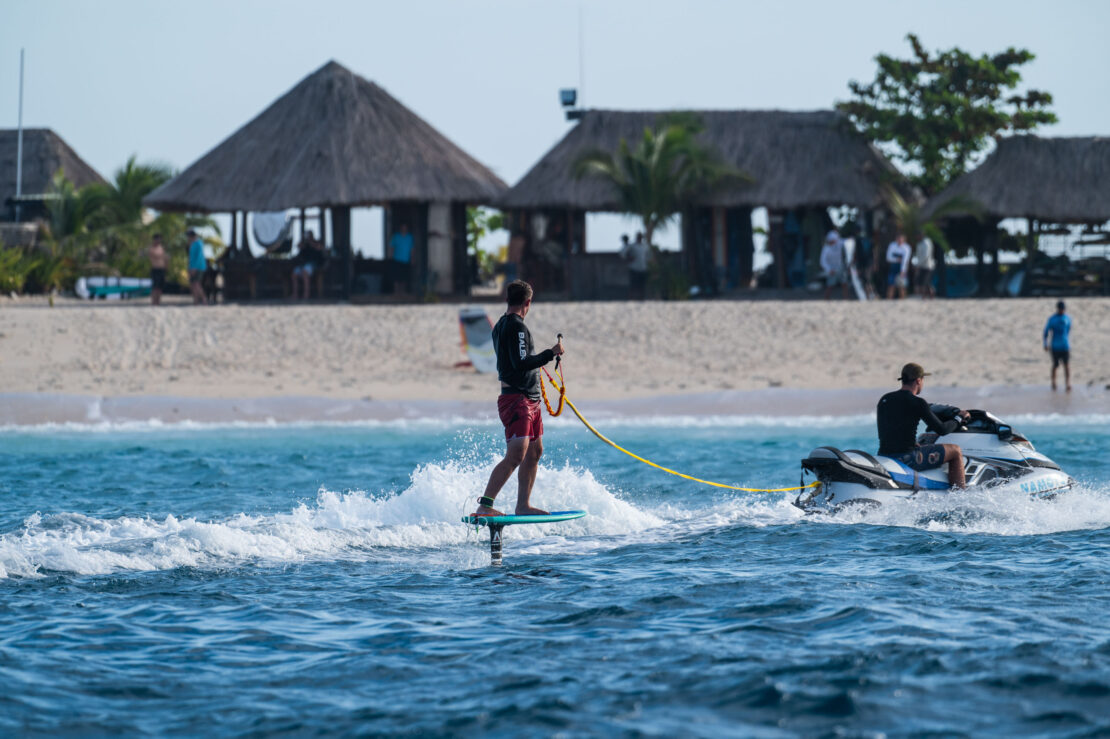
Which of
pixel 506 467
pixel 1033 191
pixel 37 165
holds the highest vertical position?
pixel 37 165

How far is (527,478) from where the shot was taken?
8273 millimetres

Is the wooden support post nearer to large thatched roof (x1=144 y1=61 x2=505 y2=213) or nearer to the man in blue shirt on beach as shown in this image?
large thatched roof (x1=144 y1=61 x2=505 y2=213)

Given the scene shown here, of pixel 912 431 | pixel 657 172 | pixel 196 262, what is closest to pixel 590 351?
pixel 657 172

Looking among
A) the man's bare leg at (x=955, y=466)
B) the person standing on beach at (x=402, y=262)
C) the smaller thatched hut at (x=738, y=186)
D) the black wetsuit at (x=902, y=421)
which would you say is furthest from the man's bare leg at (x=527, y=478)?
the person standing on beach at (x=402, y=262)

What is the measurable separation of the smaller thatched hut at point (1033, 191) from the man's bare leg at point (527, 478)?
67.5ft

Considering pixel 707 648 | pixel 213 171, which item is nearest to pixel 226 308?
pixel 213 171

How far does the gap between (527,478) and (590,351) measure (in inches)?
535

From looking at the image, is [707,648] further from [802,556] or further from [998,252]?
[998,252]

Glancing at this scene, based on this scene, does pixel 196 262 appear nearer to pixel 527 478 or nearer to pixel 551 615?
pixel 527 478

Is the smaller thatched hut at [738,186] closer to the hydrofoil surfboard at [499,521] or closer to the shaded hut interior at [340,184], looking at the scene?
the shaded hut interior at [340,184]

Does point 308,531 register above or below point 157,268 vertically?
below

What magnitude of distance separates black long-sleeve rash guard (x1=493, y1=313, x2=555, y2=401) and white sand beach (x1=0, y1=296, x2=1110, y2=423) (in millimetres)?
9836

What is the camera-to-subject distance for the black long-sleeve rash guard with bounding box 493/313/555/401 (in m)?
7.94

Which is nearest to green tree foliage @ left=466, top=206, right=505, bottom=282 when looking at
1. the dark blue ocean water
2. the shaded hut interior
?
the shaded hut interior
